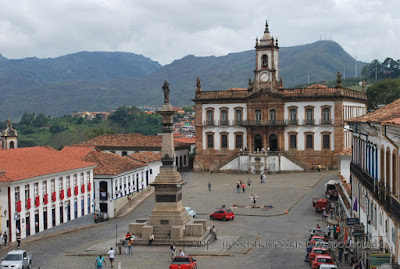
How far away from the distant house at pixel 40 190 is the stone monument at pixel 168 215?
842cm

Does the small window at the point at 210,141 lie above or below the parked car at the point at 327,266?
above

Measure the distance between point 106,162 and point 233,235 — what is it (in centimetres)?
2002

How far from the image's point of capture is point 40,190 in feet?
134

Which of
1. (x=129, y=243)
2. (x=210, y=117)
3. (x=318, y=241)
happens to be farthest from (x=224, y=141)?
(x=318, y=241)

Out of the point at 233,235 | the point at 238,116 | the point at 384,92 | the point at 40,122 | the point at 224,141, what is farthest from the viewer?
the point at 40,122

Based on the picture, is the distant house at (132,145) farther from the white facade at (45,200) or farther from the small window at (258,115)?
the white facade at (45,200)

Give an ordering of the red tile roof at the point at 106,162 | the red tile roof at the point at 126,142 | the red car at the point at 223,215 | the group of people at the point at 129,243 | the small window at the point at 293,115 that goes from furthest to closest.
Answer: the red tile roof at the point at 126,142
the small window at the point at 293,115
the red tile roof at the point at 106,162
the red car at the point at 223,215
the group of people at the point at 129,243

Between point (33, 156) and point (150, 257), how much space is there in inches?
762

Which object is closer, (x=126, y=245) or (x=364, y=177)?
(x=364, y=177)

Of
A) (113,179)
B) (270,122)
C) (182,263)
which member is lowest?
(182,263)

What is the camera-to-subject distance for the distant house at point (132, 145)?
249 feet

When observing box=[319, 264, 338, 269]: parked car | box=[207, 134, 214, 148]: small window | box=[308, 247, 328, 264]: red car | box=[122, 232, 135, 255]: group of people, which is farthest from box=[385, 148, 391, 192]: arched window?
box=[207, 134, 214, 148]: small window

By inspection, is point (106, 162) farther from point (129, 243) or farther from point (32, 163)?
point (129, 243)

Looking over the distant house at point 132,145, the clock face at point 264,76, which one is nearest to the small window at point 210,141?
the distant house at point 132,145
